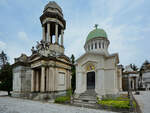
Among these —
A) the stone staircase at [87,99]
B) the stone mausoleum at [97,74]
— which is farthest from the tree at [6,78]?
the stone staircase at [87,99]

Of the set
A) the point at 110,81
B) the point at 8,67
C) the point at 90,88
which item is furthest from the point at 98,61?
the point at 8,67

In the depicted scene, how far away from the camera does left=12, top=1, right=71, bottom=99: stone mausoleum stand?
48.7ft

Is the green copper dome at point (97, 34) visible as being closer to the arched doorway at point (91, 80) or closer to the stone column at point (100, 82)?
the arched doorway at point (91, 80)

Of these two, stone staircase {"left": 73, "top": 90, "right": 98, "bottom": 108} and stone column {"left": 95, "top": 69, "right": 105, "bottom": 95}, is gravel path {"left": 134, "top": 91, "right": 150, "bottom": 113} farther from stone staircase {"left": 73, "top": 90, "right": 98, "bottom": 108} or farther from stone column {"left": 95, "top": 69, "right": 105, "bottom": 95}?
stone staircase {"left": 73, "top": 90, "right": 98, "bottom": 108}

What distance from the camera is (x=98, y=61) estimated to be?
43.2 feet

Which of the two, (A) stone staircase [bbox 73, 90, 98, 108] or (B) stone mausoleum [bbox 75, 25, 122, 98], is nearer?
(A) stone staircase [bbox 73, 90, 98, 108]

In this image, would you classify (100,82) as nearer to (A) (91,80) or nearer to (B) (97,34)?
(A) (91,80)

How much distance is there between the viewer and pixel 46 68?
15.2 meters

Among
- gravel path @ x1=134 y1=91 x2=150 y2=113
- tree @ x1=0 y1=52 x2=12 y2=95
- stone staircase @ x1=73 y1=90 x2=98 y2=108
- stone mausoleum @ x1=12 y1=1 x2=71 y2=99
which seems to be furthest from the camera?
tree @ x1=0 y1=52 x2=12 y2=95

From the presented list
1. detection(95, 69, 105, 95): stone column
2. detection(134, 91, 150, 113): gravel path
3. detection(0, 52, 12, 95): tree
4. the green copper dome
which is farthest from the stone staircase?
detection(0, 52, 12, 95): tree

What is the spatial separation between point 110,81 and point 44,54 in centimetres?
1032

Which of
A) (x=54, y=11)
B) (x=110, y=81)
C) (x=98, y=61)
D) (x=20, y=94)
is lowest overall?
(x=20, y=94)

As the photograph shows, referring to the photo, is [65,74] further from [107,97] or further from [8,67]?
[8,67]

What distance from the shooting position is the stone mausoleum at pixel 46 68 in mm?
14829
